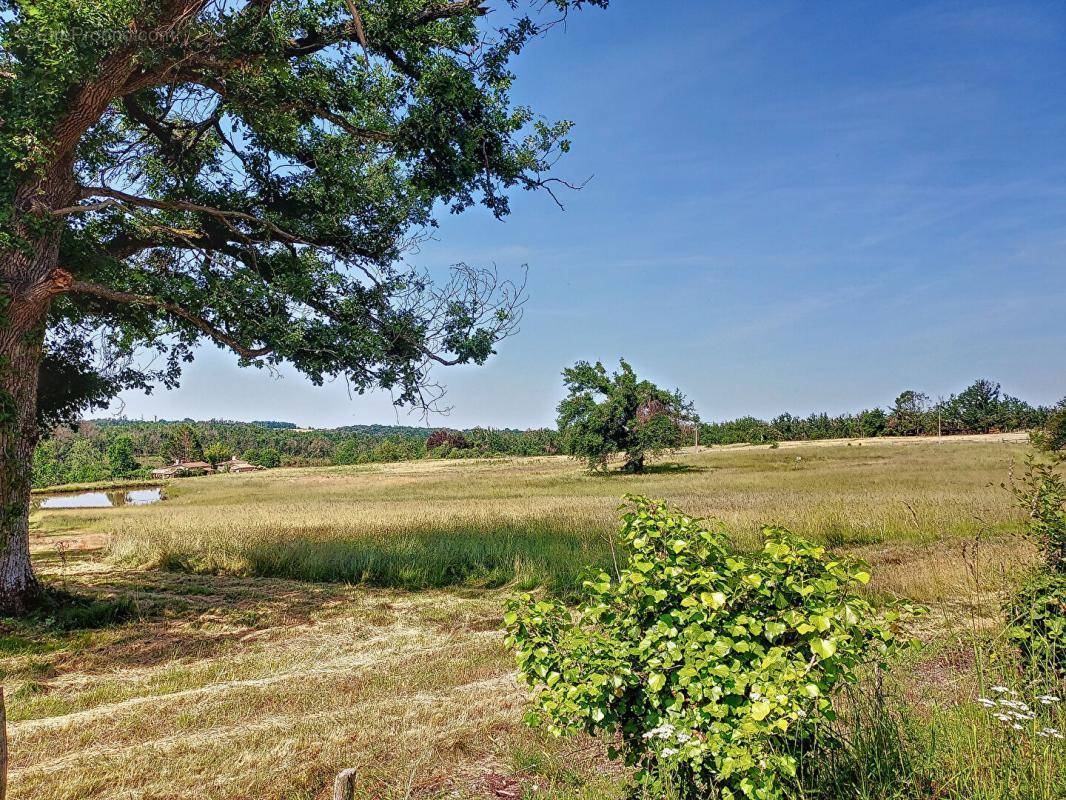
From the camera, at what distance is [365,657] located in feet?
24.4

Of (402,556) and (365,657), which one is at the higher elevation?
(402,556)

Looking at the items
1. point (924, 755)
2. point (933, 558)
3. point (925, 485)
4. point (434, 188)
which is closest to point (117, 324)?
point (434, 188)

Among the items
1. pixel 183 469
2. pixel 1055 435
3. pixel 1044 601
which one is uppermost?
pixel 1055 435

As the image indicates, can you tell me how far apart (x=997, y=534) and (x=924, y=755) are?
12251mm

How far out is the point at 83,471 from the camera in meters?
73.2

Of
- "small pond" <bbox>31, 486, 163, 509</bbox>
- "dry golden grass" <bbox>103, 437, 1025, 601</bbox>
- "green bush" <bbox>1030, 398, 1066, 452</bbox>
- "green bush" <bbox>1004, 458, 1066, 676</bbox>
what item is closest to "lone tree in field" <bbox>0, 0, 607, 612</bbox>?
"dry golden grass" <bbox>103, 437, 1025, 601</bbox>

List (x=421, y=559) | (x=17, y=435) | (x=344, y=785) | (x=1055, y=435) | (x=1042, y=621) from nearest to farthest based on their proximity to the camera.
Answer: (x=344, y=785), (x=1042, y=621), (x=17, y=435), (x=421, y=559), (x=1055, y=435)

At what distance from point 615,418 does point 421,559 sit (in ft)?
115

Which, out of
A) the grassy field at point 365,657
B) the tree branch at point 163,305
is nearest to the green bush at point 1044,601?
the grassy field at point 365,657

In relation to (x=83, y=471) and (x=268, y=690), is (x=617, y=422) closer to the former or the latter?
(x=268, y=690)

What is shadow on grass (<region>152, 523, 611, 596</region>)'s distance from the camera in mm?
11773

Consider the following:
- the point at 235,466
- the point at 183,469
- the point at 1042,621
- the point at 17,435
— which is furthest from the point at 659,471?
the point at 183,469

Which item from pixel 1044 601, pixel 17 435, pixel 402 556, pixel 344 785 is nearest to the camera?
pixel 344 785

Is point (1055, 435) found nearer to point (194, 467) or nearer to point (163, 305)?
point (163, 305)
